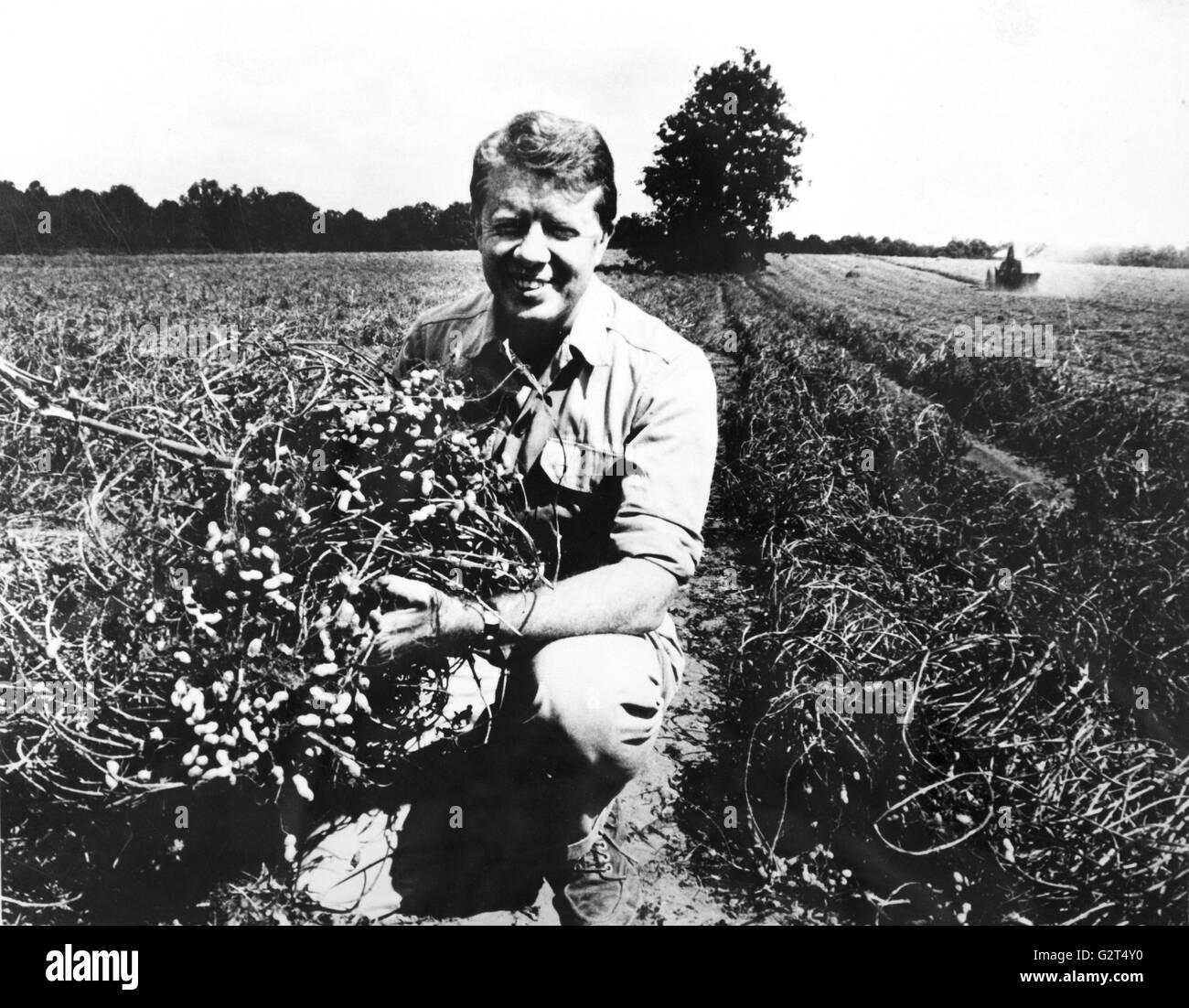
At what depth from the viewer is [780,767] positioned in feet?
6.86

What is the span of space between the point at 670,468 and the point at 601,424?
25 centimetres

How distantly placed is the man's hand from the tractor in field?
2.09 metres

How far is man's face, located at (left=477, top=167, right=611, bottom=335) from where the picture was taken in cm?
184

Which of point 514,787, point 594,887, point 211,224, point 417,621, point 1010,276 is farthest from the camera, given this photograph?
point 211,224

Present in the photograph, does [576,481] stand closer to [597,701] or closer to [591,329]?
[591,329]

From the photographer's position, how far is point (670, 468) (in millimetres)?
1864

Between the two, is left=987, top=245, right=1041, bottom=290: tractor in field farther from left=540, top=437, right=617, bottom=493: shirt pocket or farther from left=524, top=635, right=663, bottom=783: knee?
left=524, top=635, right=663, bottom=783: knee

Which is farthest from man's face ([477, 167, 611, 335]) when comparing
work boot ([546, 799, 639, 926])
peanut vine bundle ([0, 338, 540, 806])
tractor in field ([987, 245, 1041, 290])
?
tractor in field ([987, 245, 1041, 290])

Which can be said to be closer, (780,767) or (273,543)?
(273,543)

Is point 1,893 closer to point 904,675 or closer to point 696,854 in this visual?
point 696,854

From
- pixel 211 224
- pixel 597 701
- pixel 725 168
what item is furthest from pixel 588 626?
pixel 211 224
